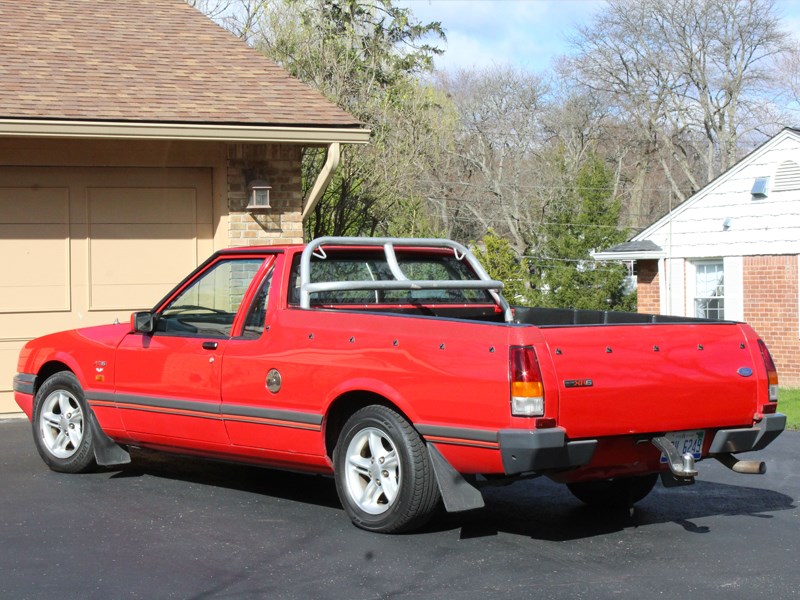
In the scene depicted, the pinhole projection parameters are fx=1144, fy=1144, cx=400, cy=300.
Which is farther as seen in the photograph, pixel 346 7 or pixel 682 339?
pixel 346 7

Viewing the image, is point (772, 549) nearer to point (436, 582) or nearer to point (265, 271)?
point (436, 582)

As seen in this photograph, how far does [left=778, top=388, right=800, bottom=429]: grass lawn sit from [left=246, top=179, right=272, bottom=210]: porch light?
19.7ft

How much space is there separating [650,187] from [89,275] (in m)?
42.6

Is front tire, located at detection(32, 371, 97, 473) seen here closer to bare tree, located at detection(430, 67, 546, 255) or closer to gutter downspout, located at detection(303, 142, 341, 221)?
→ gutter downspout, located at detection(303, 142, 341, 221)

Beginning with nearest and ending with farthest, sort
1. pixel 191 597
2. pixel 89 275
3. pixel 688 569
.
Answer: pixel 191 597 < pixel 688 569 < pixel 89 275

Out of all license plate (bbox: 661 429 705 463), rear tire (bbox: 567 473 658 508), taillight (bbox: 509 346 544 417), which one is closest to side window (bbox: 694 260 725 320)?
rear tire (bbox: 567 473 658 508)

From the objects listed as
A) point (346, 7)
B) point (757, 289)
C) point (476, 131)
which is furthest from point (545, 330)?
point (476, 131)

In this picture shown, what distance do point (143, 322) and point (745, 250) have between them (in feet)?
47.3

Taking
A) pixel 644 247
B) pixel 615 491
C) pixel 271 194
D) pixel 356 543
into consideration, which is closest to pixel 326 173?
pixel 271 194

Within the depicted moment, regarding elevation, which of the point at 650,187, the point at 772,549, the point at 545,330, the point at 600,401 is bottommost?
the point at 772,549

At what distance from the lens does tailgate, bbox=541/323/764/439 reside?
5.79 metres

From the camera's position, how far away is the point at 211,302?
7.73 m

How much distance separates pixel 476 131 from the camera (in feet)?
162

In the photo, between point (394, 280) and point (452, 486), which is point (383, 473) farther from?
point (394, 280)
